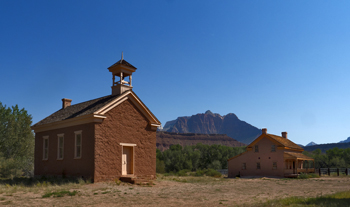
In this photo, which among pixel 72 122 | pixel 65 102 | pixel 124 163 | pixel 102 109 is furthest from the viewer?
pixel 65 102

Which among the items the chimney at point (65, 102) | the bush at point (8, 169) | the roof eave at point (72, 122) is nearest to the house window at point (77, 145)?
the roof eave at point (72, 122)

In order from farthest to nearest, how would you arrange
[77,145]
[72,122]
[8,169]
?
[8,169] → [72,122] → [77,145]

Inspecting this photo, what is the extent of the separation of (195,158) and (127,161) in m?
48.8

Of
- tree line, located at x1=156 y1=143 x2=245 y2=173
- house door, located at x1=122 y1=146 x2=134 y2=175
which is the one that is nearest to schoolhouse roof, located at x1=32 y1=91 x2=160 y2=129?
house door, located at x1=122 y1=146 x2=134 y2=175

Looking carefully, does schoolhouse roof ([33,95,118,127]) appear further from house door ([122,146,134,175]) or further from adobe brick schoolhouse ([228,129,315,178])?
adobe brick schoolhouse ([228,129,315,178])

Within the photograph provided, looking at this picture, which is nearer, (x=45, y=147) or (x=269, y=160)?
(x=45, y=147)

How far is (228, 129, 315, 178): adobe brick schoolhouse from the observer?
137 feet

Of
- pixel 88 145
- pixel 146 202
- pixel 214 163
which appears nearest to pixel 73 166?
pixel 88 145

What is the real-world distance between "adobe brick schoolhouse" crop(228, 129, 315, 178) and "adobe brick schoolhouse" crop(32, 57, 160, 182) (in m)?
22.0

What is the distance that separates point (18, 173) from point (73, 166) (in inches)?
683

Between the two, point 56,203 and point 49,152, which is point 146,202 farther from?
point 49,152

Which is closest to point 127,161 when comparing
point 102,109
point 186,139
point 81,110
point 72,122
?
point 102,109

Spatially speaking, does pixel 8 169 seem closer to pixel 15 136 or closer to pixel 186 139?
pixel 15 136

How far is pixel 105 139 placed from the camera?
2298 cm
